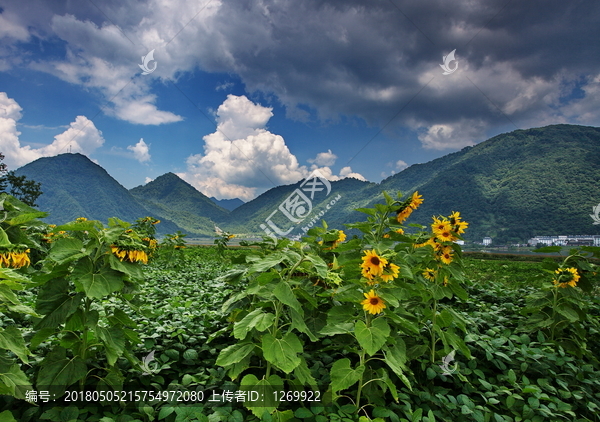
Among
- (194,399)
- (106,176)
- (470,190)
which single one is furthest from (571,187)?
(106,176)

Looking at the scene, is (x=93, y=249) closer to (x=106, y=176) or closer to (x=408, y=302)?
(x=408, y=302)

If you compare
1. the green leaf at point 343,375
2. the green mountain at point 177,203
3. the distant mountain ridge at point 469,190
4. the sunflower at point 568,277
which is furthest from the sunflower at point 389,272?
the green mountain at point 177,203

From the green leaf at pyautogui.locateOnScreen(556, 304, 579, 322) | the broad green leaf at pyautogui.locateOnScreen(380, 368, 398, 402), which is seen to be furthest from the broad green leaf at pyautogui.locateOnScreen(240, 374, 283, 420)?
the green leaf at pyautogui.locateOnScreen(556, 304, 579, 322)

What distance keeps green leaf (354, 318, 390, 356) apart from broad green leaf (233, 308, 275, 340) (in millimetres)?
531

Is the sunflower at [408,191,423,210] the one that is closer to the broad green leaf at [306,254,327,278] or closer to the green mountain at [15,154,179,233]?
the broad green leaf at [306,254,327,278]

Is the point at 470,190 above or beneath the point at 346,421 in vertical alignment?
above

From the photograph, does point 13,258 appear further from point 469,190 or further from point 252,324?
point 469,190

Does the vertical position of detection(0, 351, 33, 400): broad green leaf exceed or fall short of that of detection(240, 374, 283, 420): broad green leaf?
it exceeds it

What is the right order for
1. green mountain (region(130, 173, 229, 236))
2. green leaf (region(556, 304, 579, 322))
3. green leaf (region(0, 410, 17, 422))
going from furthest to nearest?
1. green mountain (region(130, 173, 229, 236))
2. green leaf (region(556, 304, 579, 322))
3. green leaf (region(0, 410, 17, 422))

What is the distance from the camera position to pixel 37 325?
1872 mm

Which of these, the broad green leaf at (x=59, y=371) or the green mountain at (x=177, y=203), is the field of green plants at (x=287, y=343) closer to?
the broad green leaf at (x=59, y=371)

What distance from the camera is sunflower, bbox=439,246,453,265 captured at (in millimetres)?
2702

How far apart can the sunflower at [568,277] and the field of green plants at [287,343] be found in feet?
0.08

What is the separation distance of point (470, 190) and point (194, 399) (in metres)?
58.8
